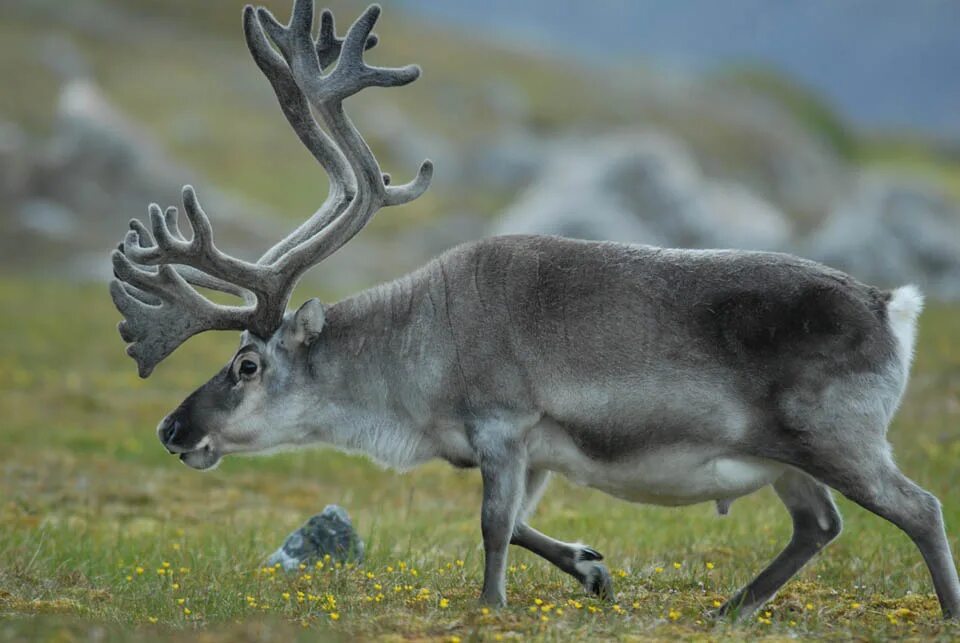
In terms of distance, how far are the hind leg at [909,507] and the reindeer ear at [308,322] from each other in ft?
11.8

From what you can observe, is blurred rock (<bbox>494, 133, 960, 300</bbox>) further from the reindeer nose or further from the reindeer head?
the reindeer nose

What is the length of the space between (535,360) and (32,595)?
3657 millimetres

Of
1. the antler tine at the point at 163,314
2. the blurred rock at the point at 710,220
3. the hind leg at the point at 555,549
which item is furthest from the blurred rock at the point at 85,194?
the hind leg at the point at 555,549

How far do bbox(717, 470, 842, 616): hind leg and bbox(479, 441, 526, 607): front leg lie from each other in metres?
1.54

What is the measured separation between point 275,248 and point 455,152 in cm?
6927

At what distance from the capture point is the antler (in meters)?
9.16

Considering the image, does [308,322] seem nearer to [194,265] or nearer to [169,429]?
[194,265]

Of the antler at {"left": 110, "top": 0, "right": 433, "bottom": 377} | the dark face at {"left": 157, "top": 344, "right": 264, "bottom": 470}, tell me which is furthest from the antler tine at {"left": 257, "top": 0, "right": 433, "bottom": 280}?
the dark face at {"left": 157, "top": 344, "right": 264, "bottom": 470}

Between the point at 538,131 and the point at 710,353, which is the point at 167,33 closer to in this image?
the point at 538,131

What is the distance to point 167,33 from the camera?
95.4 meters

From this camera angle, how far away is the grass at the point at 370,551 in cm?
749

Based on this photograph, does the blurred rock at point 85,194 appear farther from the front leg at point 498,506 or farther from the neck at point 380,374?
the front leg at point 498,506

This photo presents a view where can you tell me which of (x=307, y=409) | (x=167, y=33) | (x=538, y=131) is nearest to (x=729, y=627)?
(x=307, y=409)

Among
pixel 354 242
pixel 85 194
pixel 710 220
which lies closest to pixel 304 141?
pixel 710 220
